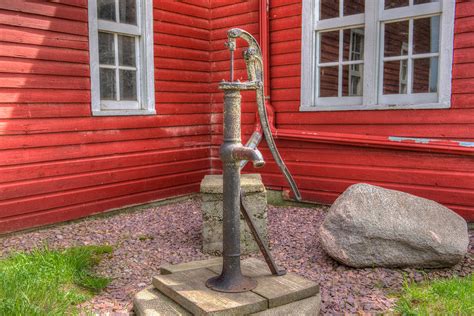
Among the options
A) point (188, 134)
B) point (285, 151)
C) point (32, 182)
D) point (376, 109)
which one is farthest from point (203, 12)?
point (32, 182)

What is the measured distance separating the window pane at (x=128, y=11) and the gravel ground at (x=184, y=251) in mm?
2226

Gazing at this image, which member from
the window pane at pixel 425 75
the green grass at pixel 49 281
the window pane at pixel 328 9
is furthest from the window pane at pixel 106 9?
the window pane at pixel 425 75

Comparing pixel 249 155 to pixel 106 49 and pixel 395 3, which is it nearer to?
pixel 395 3

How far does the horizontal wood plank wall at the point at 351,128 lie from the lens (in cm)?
383

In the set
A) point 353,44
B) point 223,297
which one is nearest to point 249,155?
point 223,297

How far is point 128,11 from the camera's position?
4801 mm

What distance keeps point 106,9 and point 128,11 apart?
0.29 meters

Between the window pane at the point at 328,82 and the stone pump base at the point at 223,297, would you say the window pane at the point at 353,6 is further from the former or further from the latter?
the stone pump base at the point at 223,297

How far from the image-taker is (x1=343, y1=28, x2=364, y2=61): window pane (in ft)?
14.6

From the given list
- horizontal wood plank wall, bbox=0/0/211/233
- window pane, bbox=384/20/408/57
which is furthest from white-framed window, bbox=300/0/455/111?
horizontal wood plank wall, bbox=0/0/211/233

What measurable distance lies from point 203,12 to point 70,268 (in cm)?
385

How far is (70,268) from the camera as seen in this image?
291cm

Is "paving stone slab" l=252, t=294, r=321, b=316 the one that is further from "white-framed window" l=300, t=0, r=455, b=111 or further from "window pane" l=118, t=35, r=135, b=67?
"window pane" l=118, t=35, r=135, b=67

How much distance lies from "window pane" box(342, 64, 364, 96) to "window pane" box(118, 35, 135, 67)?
7.99 ft
